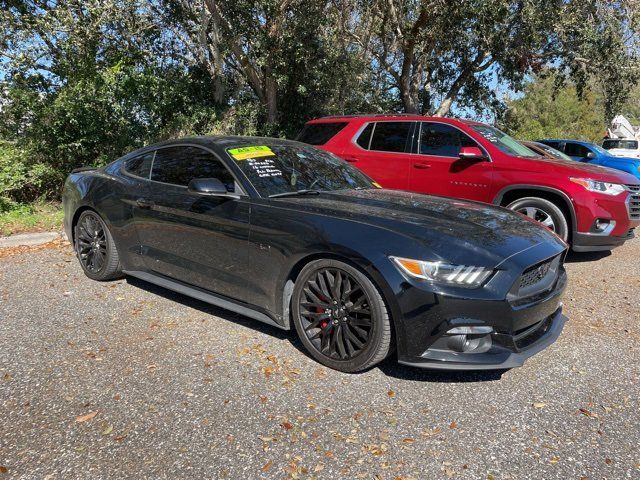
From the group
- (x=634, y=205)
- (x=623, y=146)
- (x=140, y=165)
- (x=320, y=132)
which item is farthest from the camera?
(x=623, y=146)

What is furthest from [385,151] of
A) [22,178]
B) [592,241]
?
[22,178]

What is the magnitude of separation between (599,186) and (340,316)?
430 cm

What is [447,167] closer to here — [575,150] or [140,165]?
[140,165]

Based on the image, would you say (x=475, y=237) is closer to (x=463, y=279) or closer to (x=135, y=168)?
(x=463, y=279)

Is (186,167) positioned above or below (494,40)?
below

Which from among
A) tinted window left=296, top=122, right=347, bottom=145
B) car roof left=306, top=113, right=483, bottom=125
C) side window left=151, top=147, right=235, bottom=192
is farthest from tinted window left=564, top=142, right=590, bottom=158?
side window left=151, top=147, right=235, bottom=192

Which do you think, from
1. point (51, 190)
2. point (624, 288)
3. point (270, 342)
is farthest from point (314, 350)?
point (51, 190)

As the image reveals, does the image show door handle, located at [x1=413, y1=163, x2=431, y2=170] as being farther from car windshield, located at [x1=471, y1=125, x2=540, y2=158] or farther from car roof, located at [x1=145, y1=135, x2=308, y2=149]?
car roof, located at [x1=145, y1=135, x2=308, y2=149]

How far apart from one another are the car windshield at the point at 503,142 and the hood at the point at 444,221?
8.77 ft

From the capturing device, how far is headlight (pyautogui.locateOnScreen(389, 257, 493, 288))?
9.58 ft

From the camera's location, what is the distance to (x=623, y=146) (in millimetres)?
18906

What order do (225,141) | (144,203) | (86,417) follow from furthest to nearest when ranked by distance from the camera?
1. (144,203)
2. (225,141)
3. (86,417)

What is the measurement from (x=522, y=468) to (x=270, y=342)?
1.96 meters

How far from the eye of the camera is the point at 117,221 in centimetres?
470
